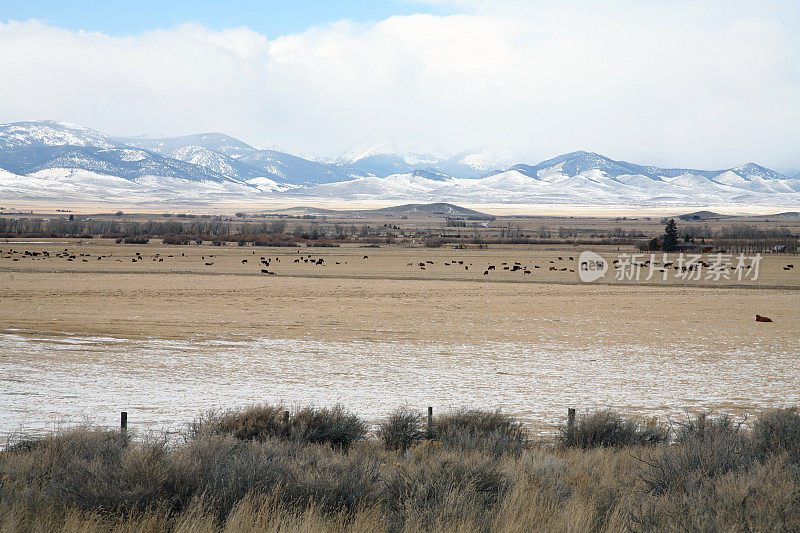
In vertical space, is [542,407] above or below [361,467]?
below

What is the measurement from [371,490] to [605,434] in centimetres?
548

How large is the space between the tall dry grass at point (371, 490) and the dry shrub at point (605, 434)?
1.86 m

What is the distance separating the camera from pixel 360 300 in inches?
1497

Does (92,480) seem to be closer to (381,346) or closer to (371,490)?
(371,490)

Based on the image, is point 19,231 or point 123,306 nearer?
point 123,306

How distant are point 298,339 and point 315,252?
60.6 metres

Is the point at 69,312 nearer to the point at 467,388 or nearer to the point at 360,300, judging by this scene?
the point at 360,300

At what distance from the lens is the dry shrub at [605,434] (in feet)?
37.8

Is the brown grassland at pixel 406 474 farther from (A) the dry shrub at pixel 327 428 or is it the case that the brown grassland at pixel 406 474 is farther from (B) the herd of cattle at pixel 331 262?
(B) the herd of cattle at pixel 331 262

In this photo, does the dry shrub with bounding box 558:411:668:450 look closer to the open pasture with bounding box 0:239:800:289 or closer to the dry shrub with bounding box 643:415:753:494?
the dry shrub with bounding box 643:415:753:494

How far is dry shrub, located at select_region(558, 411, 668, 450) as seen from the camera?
1153cm

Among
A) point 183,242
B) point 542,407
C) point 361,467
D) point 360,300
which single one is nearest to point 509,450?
point 361,467

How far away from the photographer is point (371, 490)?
7.47m

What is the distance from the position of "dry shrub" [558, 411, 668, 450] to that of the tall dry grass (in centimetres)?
186
